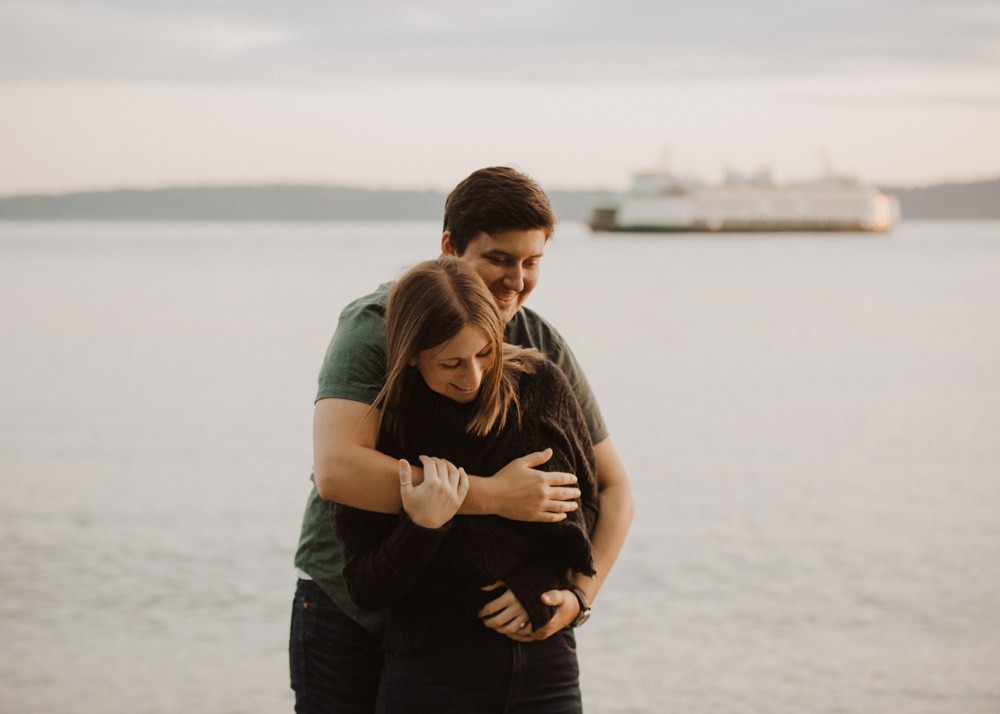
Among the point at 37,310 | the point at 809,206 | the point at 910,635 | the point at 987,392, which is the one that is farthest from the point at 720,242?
the point at 910,635

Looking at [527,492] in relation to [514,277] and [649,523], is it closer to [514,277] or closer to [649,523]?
[514,277]

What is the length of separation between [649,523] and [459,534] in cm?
592

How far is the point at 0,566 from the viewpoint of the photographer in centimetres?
635

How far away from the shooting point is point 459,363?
1765 millimetres

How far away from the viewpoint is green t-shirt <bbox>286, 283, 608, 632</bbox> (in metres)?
1.84

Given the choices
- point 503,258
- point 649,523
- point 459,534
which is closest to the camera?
point 459,534

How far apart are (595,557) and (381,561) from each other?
402mm

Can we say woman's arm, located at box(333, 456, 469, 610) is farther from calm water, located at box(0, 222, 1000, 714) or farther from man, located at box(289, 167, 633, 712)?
calm water, located at box(0, 222, 1000, 714)

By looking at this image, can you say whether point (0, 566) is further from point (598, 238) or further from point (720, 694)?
point (598, 238)

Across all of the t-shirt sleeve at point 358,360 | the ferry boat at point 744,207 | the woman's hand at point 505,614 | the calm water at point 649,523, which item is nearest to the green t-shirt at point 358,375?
the t-shirt sleeve at point 358,360

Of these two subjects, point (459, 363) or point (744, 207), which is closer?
point (459, 363)

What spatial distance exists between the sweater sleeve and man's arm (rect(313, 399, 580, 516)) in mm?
41

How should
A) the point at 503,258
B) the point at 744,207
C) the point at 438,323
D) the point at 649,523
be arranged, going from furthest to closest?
the point at 744,207 < the point at 649,523 < the point at 503,258 < the point at 438,323

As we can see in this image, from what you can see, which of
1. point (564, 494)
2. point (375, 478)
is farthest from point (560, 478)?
point (375, 478)
